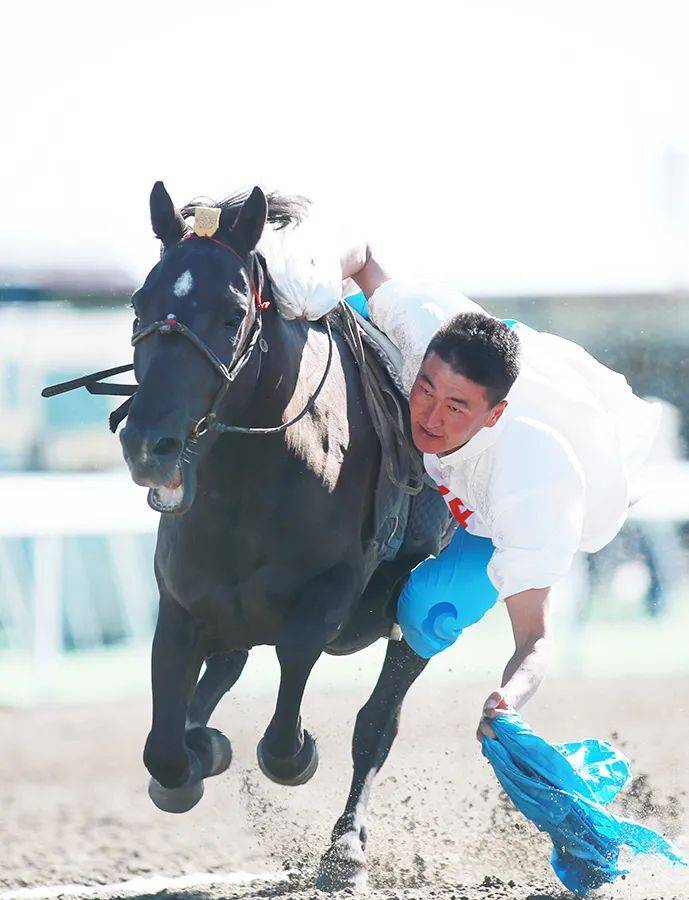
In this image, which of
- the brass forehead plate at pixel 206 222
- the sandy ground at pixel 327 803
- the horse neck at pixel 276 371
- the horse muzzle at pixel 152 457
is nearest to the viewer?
the horse muzzle at pixel 152 457

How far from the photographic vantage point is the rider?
330cm

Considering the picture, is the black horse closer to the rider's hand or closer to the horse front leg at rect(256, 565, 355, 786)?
the horse front leg at rect(256, 565, 355, 786)

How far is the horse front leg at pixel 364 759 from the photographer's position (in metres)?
3.85

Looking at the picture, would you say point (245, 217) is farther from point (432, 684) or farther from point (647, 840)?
point (432, 684)

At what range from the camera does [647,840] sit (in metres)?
3.26

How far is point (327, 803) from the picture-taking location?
5434 millimetres

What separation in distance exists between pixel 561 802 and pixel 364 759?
970 millimetres

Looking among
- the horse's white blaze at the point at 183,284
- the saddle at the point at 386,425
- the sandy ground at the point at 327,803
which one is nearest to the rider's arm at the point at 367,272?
the saddle at the point at 386,425

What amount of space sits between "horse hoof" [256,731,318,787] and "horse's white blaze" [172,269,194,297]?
1.08 metres

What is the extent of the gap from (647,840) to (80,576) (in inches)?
170

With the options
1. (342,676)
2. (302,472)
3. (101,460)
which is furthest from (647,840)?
(101,460)

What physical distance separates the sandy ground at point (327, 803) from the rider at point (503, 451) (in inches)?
29.2

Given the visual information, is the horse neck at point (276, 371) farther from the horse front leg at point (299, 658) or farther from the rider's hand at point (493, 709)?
the rider's hand at point (493, 709)

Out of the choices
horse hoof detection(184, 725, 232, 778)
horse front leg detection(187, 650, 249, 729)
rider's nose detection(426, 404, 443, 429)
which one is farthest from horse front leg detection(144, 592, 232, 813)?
rider's nose detection(426, 404, 443, 429)
